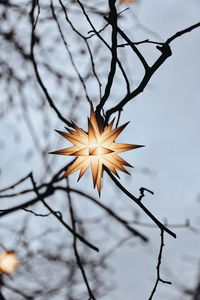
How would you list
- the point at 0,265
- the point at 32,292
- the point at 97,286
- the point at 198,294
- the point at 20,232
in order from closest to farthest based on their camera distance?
the point at 0,265 → the point at 20,232 → the point at 32,292 → the point at 97,286 → the point at 198,294

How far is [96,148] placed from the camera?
1.09 meters

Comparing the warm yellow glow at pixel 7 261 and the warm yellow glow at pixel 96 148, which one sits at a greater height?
the warm yellow glow at pixel 7 261

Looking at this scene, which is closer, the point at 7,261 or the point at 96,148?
the point at 96,148

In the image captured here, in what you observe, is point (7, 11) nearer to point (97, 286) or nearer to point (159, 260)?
point (159, 260)

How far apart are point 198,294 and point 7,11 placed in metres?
6.73

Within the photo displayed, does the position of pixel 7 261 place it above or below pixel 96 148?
above

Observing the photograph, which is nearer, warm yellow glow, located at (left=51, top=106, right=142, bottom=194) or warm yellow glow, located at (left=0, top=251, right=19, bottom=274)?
warm yellow glow, located at (left=51, top=106, right=142, bottom=194)

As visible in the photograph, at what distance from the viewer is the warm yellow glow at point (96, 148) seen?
42.9 inches

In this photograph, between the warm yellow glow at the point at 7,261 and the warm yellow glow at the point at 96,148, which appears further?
the warm yellow glow at the point at 7,261

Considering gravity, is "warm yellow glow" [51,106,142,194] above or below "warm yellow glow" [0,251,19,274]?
below

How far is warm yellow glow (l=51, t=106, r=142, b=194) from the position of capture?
109cm

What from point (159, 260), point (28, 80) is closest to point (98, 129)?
point (159, 260)

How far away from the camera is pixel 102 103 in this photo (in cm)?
120

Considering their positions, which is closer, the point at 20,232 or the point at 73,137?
the point at 73,137
